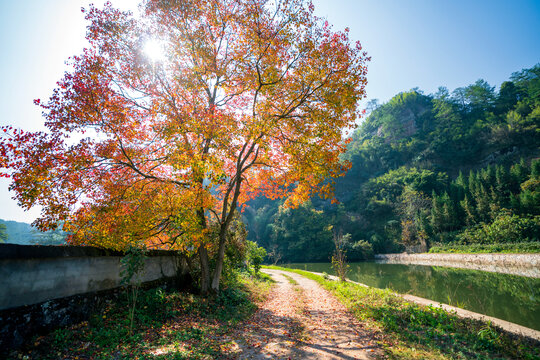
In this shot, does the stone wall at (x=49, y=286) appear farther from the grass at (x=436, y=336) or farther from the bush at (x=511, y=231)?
the bush at (x=511, y=231)

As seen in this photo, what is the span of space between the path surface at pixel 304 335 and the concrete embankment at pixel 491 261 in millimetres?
18739

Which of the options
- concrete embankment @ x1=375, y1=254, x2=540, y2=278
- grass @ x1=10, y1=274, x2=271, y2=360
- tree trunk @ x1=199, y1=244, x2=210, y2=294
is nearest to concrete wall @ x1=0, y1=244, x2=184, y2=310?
grass @ x1=10, y1=274, x2=271, y2=360

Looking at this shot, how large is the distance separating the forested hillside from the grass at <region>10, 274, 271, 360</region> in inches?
573

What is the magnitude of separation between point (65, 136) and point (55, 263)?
3.10 m

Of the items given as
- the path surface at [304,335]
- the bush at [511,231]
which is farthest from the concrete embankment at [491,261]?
the path surface at [304,335]

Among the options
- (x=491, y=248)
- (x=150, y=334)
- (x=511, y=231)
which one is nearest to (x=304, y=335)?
(x=150, y=334)

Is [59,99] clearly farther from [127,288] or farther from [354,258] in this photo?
[354,258]

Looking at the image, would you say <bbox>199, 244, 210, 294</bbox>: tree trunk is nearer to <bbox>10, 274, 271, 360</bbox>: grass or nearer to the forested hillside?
<bbox>10, 274, 271, 360</bbox>: grass

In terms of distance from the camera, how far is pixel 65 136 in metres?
5.57

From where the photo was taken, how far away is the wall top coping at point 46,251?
3.49m

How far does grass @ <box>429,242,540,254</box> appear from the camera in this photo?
68.2 feet

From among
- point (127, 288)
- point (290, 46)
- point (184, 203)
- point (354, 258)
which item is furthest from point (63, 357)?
point (354, 258)

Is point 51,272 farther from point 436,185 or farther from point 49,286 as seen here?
point 436,185

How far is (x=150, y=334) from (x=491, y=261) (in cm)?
3054
